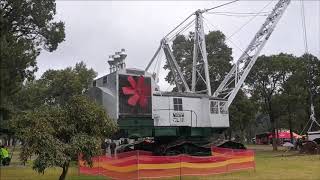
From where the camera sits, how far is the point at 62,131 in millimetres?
16859

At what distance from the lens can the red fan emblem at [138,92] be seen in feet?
84.4

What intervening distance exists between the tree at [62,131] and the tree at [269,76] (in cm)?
3659

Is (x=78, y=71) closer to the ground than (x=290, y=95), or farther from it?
farther from it

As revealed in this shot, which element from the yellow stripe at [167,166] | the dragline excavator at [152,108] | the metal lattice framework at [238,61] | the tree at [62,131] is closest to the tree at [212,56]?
the metal lattice framework at [238,61]

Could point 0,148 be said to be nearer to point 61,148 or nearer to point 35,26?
point 35,26

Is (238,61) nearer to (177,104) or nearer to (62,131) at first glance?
(177,104)

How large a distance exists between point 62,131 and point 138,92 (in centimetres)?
960

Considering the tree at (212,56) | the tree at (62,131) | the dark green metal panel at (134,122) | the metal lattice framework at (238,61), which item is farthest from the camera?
the tree at (212,56)

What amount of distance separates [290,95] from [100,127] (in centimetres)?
3597

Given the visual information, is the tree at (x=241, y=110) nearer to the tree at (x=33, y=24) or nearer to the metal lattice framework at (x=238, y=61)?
the metal lattice framework at (x=238, y=61)

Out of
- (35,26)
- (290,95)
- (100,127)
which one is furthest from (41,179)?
(290,95)

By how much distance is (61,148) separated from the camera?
640 inches

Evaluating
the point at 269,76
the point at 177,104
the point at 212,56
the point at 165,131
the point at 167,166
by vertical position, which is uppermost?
the point at 212,56

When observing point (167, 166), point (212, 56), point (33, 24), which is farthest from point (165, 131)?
point (212, 56)
